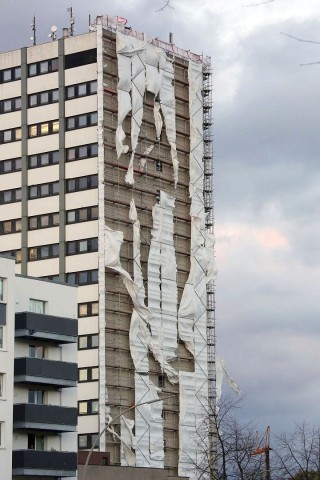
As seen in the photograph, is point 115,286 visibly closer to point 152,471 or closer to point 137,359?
point 137,359

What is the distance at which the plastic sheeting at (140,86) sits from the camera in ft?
481

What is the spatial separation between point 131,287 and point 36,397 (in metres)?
37.0

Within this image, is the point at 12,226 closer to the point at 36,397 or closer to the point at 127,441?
the point at 127,441

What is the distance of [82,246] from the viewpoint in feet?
470

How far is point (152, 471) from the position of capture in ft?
427

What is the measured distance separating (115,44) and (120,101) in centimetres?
670

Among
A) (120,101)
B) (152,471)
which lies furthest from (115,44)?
(152,471)

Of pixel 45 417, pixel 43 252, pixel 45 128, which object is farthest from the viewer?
pixel 45 128

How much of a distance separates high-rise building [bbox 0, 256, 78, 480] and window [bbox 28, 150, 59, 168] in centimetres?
3704

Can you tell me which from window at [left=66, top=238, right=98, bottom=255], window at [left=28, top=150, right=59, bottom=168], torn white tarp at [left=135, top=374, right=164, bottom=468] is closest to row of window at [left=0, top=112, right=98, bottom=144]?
window at [left=28, top=150, right=59, bottom=168]

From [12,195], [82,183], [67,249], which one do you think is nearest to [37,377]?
[67,249]

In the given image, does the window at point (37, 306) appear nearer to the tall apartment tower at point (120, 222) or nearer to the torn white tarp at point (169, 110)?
the tall apartment tower at point (120, 222)

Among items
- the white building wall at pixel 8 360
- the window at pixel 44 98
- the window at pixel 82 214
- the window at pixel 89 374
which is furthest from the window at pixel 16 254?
the white building wall at pixel 8 360

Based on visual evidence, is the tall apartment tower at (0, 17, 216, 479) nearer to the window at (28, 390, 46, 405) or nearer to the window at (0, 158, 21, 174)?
the window at (0, 158, 21, 174)
